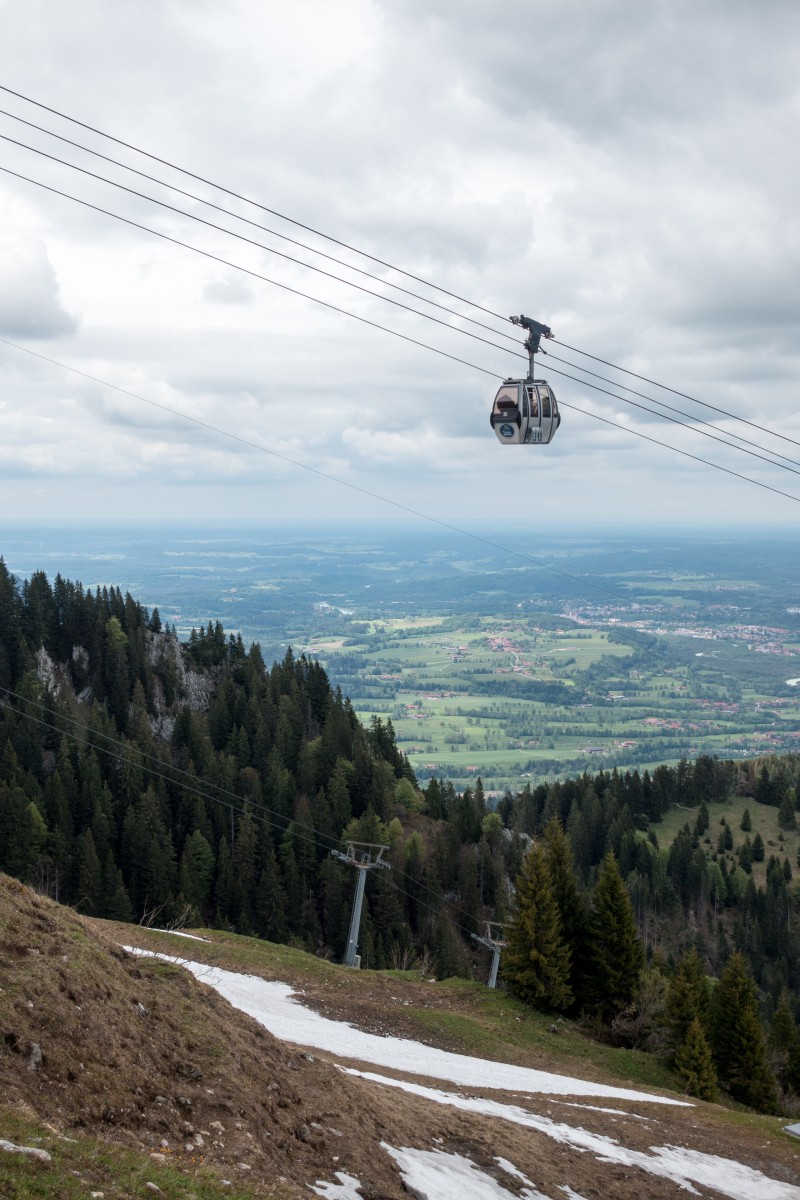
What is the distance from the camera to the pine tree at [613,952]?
36781 millimetres

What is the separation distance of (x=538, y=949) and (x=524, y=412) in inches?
969

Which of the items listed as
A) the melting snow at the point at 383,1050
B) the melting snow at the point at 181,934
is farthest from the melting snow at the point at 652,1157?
the melting snow at the point at 181,934

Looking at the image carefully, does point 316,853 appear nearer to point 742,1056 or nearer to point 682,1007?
point 742,1056

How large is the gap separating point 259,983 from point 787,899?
101841 mm

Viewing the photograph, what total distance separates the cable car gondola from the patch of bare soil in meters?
14.4

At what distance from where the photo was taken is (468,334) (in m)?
21.8

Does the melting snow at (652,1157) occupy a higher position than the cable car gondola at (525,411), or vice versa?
the cable car gondola at (525,411)

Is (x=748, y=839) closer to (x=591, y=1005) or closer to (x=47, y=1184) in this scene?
(x=591, y=1005)

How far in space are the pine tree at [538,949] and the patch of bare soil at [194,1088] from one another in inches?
737

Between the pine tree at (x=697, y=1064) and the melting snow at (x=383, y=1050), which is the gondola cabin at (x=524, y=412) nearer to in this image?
the melting snow at (x=383, y=1050)

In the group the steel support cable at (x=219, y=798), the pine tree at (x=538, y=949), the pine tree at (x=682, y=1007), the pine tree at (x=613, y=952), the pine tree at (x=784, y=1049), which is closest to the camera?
the pine tree at (x=682, y=1007)

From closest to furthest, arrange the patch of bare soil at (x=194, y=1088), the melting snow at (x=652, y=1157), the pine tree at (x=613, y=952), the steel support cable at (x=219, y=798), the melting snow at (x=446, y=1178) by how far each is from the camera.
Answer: the patch of bare soil at (x=194, y=1088) < the melting snow at (x=446, y=1178) < the melting snow at (x=652, y=1157) < the pine tree at (x=613, y=952) < the steel support cable at (x=219, y=798)

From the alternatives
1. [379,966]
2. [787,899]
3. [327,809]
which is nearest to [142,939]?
[379,966]

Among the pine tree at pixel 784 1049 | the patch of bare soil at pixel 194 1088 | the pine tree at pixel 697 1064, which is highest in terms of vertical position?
the patch of bare soil at pixel 194 1088
